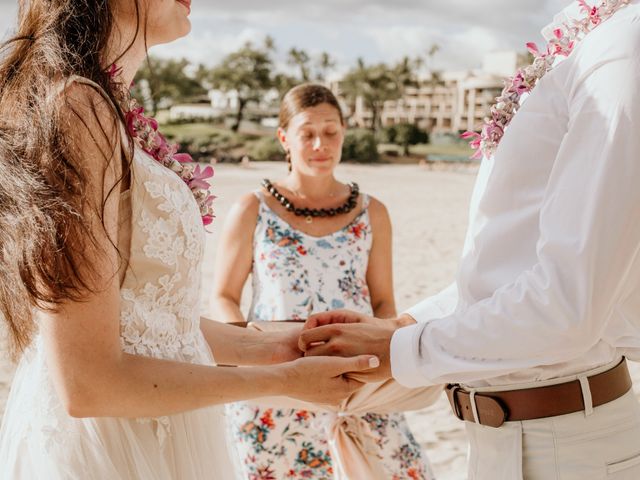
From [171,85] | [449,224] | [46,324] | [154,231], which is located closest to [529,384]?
[154,231]

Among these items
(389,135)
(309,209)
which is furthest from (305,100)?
(389,135)

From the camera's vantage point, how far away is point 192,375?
1.82 meters

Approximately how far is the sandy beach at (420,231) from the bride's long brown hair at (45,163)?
3.90 ft

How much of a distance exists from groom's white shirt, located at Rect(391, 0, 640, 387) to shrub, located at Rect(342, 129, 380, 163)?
1544 inches

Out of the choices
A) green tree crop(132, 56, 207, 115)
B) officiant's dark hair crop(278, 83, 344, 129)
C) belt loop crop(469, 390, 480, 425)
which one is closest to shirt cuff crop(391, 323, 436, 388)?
belt loop crop(469, 390, 480, 425)

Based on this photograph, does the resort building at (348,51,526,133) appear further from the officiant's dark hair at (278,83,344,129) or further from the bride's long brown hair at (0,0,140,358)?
the bride's long brown hair at (0,0,140,358)

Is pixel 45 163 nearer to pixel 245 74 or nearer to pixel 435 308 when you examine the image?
pixel 435 308

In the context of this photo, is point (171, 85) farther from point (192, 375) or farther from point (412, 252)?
point (192, 375)

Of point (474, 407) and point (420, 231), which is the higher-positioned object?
point (474, 407)

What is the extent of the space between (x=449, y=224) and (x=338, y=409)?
52.5 feet

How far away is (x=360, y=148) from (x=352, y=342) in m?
39.6

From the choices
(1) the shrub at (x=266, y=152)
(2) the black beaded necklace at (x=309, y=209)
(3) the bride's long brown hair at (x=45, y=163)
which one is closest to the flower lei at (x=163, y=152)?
(3) the bride's long brown hair at (x=45, y=163)

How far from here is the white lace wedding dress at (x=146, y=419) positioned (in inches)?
72.9

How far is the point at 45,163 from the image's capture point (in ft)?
5.38
